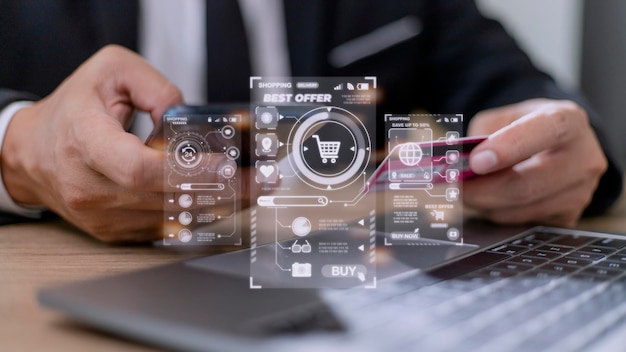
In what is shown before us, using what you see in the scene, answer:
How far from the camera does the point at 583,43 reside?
1190 millimetres

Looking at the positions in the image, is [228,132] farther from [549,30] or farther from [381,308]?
[549,30]

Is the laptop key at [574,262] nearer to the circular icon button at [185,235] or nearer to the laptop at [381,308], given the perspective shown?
the laptop at [381,308]

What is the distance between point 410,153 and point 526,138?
0.42 ft

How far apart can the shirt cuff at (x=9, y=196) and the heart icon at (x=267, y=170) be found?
0.24 meters

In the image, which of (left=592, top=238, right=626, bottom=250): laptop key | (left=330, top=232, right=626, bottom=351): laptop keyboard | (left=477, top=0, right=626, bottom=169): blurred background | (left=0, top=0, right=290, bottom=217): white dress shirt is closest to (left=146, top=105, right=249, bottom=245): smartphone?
(left=330, top=232, right=626, bottom=351): laptop keyboard

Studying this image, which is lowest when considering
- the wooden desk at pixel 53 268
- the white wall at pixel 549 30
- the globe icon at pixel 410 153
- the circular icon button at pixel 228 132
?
the wooden desk at pixel 53 268

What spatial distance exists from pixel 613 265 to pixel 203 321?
23cm

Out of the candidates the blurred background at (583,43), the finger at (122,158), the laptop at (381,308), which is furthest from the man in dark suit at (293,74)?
the blurred background at (583,43)

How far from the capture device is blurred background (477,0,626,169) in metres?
1.12

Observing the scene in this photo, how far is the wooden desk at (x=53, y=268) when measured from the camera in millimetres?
258

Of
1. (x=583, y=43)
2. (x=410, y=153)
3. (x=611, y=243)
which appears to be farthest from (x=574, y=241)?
(x=583, y=43)

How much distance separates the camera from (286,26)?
812 millimetres

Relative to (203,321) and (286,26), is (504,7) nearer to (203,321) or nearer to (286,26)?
(286,26)

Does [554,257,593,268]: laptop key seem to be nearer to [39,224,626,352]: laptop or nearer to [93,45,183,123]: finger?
[39,224,626,352]: laptop
